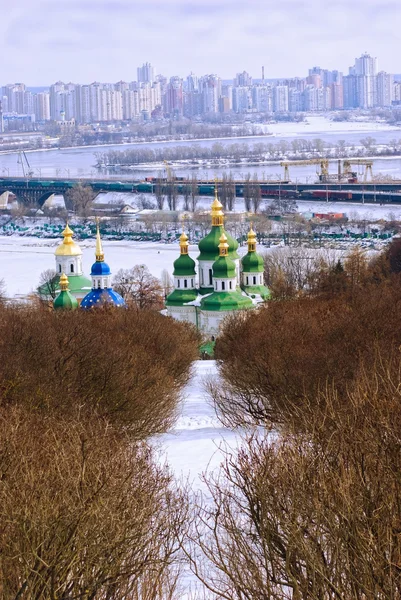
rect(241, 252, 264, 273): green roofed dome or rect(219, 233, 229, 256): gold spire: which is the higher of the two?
rect(219, 233, 229, 256): gold spire

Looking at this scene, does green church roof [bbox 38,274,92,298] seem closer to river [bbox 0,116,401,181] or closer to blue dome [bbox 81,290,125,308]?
blue dome [bbox 81,290,125,308]

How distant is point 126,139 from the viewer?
278 feet

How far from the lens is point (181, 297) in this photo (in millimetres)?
14367

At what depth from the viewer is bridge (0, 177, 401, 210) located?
121 ft

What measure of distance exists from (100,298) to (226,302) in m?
1.31

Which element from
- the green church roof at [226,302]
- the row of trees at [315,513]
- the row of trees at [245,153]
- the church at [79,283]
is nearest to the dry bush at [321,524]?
the row of trees at [315,513]

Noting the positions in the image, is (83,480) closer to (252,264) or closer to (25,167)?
(252,264)

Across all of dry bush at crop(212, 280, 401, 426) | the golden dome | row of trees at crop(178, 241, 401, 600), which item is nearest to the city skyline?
the golden dome

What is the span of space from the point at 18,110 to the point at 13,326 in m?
115

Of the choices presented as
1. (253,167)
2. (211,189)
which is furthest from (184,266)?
(253,167)

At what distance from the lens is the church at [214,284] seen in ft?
45.5

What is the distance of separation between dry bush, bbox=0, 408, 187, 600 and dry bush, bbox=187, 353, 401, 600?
0.17 metres

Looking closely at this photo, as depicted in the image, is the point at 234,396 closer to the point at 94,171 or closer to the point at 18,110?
the point at 94,171

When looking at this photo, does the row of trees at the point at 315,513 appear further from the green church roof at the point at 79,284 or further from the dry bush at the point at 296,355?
the green church roof at the point at 79,284
